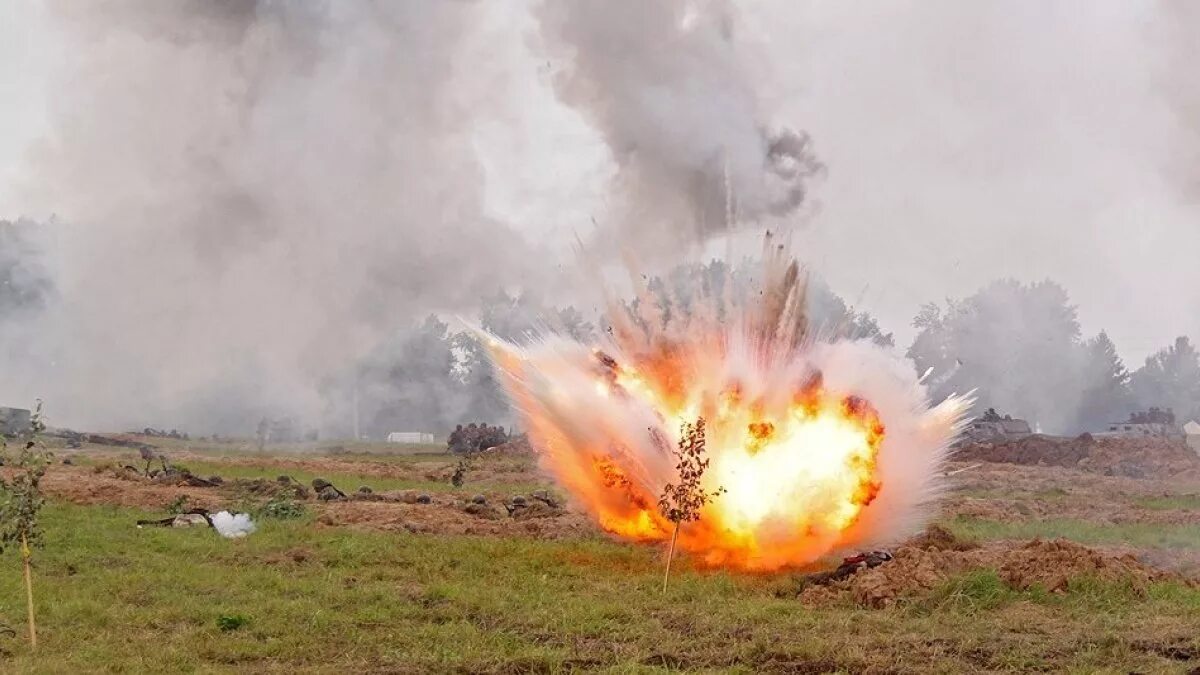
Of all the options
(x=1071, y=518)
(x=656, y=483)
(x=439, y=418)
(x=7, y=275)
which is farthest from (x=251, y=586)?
(x=439, y=418)

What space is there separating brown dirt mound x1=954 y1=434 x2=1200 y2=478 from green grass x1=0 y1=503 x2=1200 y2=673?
52139 millimetres

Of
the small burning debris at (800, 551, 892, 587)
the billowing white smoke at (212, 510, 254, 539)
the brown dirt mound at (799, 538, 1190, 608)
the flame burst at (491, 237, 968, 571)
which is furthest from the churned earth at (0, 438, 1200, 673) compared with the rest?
the flame burst at (491, 237, 968, 571)

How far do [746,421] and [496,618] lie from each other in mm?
8595

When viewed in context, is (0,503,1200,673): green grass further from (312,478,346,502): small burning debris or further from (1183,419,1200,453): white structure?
(1183,419,1200,453): white structure

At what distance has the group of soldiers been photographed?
283 feet

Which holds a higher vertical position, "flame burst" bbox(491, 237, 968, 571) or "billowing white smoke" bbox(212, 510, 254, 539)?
"flame burst" bbox(491, 237, 968, 571)

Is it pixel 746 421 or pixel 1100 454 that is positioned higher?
pixel 1100 454

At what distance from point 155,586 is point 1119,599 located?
17559 millimetres

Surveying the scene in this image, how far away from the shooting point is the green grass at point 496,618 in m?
14.9

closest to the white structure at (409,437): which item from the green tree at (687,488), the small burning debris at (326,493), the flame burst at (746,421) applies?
the small burning debris at (326,493)

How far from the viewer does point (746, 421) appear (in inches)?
960

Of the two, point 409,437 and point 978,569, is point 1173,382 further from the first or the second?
point 978,569

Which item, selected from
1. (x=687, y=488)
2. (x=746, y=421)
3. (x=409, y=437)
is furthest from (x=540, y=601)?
(x=409, y=437)

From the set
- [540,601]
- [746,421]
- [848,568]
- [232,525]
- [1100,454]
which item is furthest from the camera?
[1100,454]
